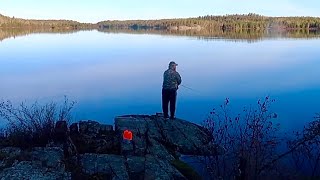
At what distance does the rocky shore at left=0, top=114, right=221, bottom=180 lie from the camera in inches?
326

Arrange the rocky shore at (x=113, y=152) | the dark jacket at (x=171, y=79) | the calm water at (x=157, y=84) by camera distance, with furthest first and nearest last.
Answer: the calm water at (x=157, y=84), the dark jacket at (x=171, y=79), the rocky shore at (x=113, y=152)

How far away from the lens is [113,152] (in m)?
10.4

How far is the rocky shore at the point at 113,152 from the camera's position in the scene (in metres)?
8.27

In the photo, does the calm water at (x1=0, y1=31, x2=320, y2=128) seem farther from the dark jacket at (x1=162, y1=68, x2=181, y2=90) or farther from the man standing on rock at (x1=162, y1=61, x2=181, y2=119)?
the dark jacket at (x1=162, y1=68, x2=181, y2=90)

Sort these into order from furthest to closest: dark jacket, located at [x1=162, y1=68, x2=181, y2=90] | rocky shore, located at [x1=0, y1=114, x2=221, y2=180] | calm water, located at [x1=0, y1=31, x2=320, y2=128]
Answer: calm water, located at [x1=0, y1=31, x2=320, y2=128]
dark jacket, located at [x1=162, y1=68, x2=181, y2=90]
rocky shore, located at [x1=0, y1=114, x2=221, y2=180]

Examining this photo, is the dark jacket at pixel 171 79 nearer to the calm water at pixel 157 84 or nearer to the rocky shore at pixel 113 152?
the rocky shore at pixel 113 152

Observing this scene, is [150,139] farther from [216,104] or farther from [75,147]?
[216,104]

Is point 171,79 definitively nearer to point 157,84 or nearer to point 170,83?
point 170,83

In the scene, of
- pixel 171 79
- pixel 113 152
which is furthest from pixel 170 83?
pixel 113 152

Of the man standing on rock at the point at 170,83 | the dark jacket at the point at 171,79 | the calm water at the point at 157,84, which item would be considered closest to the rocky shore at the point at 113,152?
the man standing on rock at the point at 170,83

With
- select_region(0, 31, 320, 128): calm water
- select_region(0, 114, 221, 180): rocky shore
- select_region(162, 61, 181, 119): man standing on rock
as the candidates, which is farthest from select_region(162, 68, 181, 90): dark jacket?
select_region(0, 31, 320, 128): calm water

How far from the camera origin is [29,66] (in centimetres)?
3416

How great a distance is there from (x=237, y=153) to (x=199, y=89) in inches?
557

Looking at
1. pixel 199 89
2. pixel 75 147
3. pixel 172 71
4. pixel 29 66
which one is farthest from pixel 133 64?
pixel 75 147
